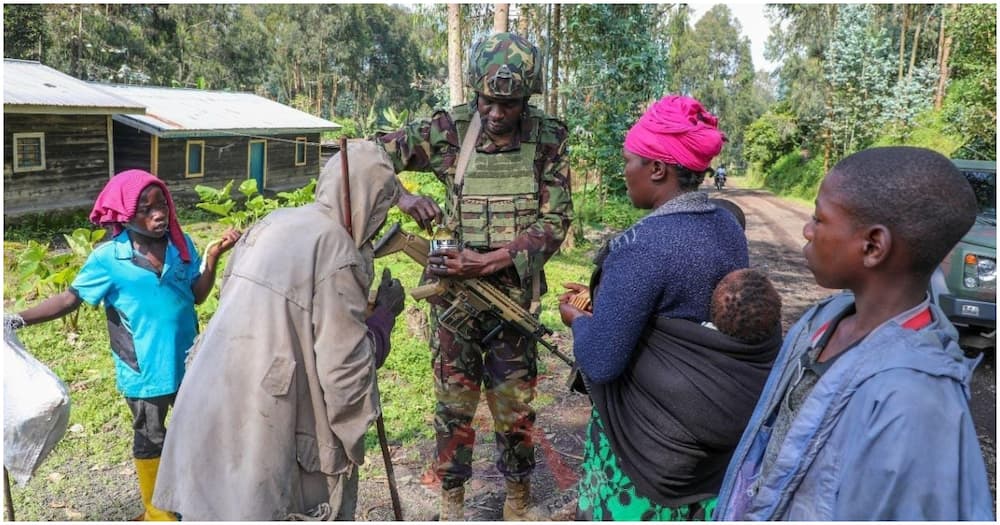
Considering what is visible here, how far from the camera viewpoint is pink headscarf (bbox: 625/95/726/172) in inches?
81.8

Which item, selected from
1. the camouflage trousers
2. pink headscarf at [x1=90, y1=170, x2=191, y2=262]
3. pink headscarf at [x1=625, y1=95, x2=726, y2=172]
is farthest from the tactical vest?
pink headscarf at [x1=90, y1=170, x2=191, y2=262]

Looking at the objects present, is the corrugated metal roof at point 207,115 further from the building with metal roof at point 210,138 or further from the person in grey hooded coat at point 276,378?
the person in grey hooded coat at point 276,378

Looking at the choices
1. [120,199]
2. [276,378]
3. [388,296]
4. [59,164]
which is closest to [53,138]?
[59,164]

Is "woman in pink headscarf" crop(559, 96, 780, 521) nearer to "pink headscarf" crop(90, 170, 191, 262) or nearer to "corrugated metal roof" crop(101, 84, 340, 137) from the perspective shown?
"pink headscarf" crop(90, 170, 191, 262)

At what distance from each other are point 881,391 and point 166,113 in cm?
1683

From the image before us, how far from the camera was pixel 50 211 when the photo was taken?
514 inches

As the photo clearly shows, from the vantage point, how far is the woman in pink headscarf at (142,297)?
9.52 ft

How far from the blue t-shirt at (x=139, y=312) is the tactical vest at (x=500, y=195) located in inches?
53.4

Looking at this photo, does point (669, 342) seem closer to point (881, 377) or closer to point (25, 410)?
point (881, 377)

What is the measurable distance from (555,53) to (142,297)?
11.6m

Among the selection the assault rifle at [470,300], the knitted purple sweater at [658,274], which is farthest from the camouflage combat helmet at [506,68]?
the knitted purple sweater at [658,274]

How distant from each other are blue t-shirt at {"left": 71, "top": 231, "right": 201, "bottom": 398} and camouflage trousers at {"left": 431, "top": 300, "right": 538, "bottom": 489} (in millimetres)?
1166

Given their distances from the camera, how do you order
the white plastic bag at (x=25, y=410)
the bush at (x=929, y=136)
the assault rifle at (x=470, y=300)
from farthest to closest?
the bush at (x=929, y=136), the assault rifle at (x=470, y=300), the white plastic bag at (x=25, y=410)

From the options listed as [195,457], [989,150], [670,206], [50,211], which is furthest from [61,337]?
[989,150]
